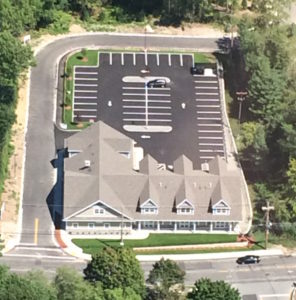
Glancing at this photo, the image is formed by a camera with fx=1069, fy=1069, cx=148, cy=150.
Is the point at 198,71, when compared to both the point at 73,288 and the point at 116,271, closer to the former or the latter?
the point at 116,271

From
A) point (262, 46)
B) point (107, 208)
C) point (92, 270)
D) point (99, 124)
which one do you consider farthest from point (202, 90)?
point (92, 270)

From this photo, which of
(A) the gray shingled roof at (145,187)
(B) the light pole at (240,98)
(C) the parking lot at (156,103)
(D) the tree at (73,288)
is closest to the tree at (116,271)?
(D) the tree at (73,288)

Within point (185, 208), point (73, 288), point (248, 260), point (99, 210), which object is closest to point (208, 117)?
point (185, 208)

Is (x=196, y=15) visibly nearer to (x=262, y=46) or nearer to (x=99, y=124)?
(x=262, y=46)

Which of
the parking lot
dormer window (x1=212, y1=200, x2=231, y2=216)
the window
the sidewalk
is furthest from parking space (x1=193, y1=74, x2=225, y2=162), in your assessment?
the window

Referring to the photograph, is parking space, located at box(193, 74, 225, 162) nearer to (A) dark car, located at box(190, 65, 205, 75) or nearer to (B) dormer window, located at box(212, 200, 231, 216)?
(A) dark car, located at box(190, 65, 205, 75)
